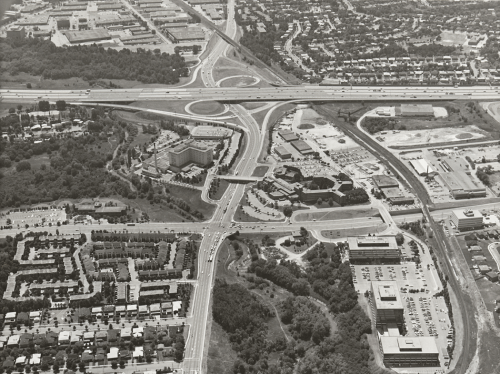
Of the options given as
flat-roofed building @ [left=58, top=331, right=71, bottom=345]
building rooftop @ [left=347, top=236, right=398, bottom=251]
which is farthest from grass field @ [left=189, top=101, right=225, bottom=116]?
flat-roofed building @ [left=58, top=331, right=71, bottom=345]

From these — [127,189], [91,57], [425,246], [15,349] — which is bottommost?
[15,349]

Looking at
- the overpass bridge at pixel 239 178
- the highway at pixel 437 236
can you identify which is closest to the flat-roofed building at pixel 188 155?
the overpass bridge at pixel 239 178

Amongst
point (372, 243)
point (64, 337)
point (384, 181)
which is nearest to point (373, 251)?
point (372, 243)

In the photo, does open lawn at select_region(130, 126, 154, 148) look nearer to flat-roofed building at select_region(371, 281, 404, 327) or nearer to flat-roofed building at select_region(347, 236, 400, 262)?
flat-roofed building at select_region(347, 236, 400, 262)

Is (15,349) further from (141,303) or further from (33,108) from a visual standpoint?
(33,108)

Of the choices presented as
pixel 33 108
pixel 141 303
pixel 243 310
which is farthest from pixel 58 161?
pixel 243 310

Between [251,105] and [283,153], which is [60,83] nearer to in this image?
[251,105]

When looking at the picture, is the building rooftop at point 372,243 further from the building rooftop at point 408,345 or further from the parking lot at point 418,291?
the building rooftop at point 408,345
